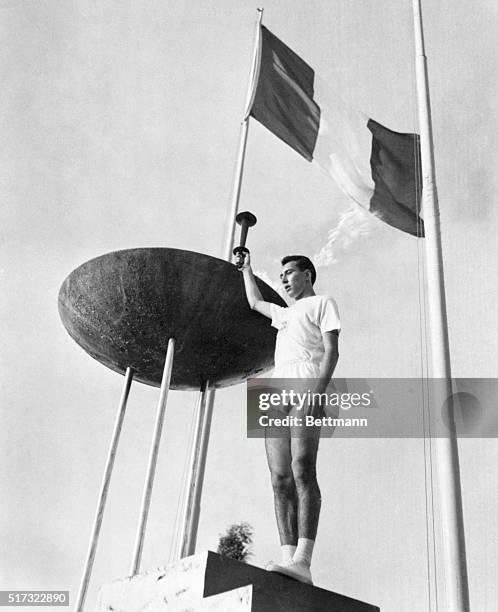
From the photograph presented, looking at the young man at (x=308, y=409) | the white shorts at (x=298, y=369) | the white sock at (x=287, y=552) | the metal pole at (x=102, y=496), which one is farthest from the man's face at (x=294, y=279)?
the metal pole at (x=102, y=496)

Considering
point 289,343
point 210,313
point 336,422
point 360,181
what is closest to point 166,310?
point 210,313

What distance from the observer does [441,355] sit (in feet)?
23.7

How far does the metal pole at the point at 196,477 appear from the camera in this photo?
684cm

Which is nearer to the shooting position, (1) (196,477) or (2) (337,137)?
(1) (196,477)

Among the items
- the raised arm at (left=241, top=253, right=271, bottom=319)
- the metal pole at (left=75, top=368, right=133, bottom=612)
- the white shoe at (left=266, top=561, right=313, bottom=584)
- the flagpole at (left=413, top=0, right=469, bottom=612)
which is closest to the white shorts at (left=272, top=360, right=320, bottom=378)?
the raised arm at (left=241, top=253, right=271, bottom=319)

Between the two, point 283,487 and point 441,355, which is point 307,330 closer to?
point 283,487

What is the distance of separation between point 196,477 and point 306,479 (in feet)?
10.00

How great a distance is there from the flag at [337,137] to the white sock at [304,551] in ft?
20.9

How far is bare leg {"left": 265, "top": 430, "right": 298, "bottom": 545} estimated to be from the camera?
4879mm

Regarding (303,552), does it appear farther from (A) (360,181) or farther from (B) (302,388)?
(A) (360,181)

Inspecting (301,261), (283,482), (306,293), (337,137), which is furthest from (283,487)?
(337,137)

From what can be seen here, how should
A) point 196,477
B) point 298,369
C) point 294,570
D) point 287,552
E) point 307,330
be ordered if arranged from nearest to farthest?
1. point 294,570
2. point 287,552
3. point 298,369
4. point 307,330
5. point 196,477

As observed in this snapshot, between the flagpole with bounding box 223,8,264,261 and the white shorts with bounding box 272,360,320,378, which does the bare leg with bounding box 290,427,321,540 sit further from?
the flagpole with bounding box 223,8,264,261

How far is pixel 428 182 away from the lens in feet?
27.8
